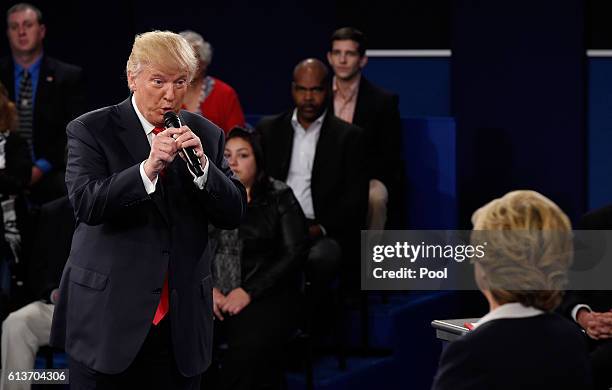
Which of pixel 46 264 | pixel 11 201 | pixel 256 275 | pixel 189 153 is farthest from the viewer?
pixel 11 201

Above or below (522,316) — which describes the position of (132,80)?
above

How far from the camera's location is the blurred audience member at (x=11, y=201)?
4.87 meters

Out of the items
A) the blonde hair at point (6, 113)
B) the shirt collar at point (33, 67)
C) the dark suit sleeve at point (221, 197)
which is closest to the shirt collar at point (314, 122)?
the blonde hair at point (6, 113)

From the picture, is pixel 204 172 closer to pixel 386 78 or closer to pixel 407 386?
pixel 407 386

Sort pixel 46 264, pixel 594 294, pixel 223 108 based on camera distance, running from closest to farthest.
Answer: pixel 594 294 < pixel 46 264 < pixel 223 108

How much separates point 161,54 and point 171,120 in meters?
0.15

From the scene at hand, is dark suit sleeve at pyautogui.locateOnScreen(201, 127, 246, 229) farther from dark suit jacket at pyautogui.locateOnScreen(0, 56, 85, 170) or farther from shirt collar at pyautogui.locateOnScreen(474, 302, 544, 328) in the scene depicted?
dark suit jacket at pyautogui.locateOnScreen(0, 56, 85, 170)

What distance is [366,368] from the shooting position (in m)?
4.77

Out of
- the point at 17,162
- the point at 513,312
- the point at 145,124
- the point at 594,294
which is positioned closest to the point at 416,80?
the point at 17,162

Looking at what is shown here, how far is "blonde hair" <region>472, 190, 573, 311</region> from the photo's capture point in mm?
2129

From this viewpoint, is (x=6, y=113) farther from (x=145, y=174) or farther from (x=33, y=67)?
(x=145, y=174)

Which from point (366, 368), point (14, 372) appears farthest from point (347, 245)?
point (14, 372)

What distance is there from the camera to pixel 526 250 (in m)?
2.13

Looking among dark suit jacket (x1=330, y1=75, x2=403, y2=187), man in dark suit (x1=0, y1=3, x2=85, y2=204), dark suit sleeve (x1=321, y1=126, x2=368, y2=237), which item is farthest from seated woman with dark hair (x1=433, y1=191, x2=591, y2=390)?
man in dark suit (x1=0, y1=3, x2=85, y2=204)
